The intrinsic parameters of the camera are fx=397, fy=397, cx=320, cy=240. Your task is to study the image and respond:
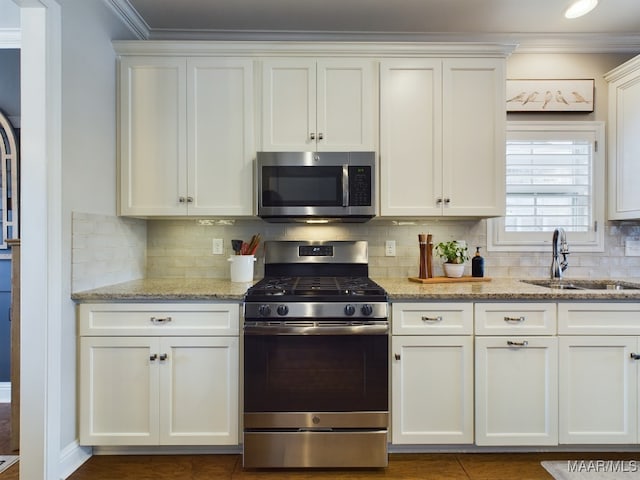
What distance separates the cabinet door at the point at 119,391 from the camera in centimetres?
204

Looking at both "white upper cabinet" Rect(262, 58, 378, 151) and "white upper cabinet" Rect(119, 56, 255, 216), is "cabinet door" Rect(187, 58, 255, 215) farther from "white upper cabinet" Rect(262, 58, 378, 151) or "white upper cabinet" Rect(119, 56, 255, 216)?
"white upper cabinet" Rect(262, 58, 378, 151)

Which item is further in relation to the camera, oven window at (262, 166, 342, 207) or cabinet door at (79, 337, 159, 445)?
oven window at (262, 166, 342, 207)

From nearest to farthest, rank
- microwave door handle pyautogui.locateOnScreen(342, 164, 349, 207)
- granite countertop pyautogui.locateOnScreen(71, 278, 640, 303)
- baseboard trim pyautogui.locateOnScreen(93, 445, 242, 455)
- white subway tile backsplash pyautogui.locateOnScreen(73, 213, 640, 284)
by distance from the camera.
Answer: granite countertop pyautogui.locateOnScreen(71, 278, 640, 303)
baseboard trim pyautogui.locateOnScreen(93, 445, 242, 455)
microwave door handle pyautogui.locateOnScreen(342, 164, 349, 207)
white subway tile backsplash pyautogui.locateOnScreen(73, 213, 640, 284)

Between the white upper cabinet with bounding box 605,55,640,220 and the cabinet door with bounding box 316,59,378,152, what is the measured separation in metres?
1.72

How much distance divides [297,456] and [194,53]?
2333 millimetres

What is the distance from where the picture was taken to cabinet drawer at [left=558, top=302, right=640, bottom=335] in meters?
2.08

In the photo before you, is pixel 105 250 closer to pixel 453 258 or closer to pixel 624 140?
pixel 453 258

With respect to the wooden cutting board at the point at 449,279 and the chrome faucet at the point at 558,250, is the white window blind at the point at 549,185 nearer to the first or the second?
the chrome faucet at the point at 558,250

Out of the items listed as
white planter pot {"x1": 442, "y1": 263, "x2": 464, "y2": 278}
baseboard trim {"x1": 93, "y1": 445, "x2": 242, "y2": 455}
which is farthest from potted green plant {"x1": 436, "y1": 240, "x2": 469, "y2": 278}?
baseboard trim {"x1": 93, "y1": 445, "x2": 242, "y2": 455}

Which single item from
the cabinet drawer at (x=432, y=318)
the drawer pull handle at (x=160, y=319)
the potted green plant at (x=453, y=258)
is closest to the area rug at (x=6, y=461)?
the drawer pull handle at (x=160, y=319)

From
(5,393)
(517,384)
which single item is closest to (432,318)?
(517,384)

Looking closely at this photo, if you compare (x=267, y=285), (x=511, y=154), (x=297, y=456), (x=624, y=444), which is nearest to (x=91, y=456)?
(x=297, y=456)

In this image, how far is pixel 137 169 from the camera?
2422mm

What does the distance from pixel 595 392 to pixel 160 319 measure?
2299 mm
